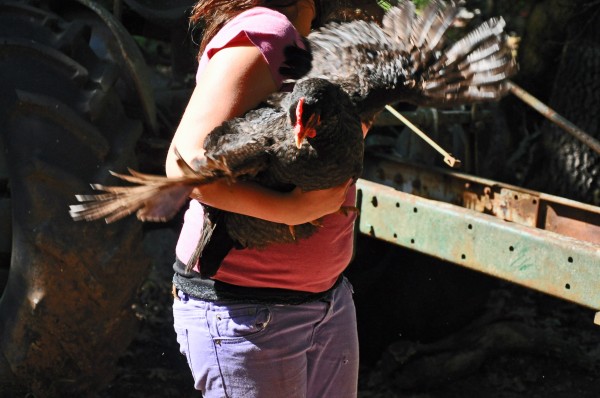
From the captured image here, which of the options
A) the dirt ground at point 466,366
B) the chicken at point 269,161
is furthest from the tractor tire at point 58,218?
the chicken at point 269,161

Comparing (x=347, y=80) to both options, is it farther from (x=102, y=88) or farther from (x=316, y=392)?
(x=102, y=88)

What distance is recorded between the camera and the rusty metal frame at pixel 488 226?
8.23 ft

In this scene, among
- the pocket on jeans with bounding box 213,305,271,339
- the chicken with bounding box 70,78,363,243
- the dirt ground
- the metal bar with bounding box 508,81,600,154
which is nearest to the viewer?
the chicken with bounding box 70,78,363,243

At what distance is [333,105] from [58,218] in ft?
4.71

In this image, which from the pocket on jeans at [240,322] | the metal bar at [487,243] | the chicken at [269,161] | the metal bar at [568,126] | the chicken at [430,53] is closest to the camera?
the chicken at [269,161]

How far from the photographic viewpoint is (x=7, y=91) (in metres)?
3.00

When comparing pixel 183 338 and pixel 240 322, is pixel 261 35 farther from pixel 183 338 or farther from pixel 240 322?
pixel 183 338

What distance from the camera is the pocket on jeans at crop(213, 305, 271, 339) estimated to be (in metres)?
1.89

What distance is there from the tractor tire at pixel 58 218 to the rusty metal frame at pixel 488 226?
0.97 meters

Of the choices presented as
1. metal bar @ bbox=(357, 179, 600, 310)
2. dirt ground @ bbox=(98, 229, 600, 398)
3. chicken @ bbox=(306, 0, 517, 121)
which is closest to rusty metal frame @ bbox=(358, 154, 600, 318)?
metal bar @ bbox=(357, 179, 600, 310)

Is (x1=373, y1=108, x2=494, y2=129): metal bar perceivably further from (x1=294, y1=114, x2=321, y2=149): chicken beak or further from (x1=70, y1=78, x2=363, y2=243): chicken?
(x1=294, y1=114, x2=321, y2=149): chicken beak

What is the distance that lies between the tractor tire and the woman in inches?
41.2

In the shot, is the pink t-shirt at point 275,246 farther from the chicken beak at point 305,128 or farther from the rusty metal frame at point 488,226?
the rusty metal frame at point 488,226

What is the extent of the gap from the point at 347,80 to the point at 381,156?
70.4 inches
